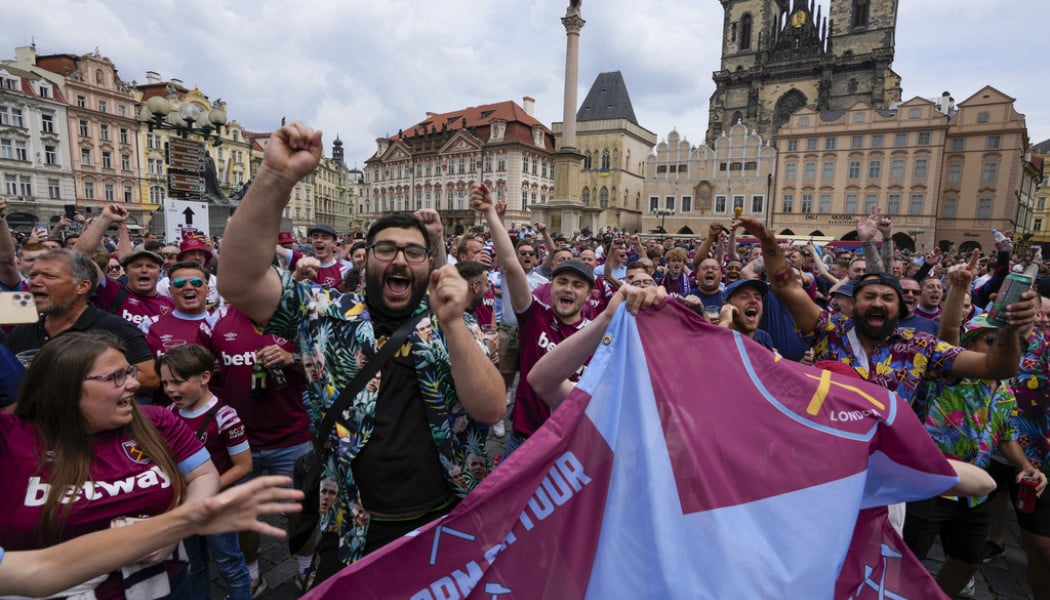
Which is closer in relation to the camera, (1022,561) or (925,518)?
(925,518)

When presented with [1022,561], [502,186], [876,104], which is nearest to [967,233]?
[876,104]

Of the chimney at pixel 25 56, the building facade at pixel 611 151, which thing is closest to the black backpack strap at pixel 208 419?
the building facade at pixel 611 151

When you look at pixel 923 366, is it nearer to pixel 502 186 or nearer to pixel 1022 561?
pixel 1022 561

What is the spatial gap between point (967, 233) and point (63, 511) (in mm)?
62915

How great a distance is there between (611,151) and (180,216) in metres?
62.7

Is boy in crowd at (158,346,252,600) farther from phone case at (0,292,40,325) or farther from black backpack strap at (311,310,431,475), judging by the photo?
black backpack strap at (311,310,431,475)

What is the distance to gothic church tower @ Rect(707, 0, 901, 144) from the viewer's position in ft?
200

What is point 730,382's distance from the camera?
Result: 6.98ft

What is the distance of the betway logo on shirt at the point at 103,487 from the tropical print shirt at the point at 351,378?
0.64 metres

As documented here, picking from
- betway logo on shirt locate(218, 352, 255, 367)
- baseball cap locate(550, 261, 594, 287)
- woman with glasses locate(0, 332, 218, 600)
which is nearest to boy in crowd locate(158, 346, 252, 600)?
betway logo on shirt locate(218, 352, 255, 367)

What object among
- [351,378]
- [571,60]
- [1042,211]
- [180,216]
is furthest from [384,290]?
[1042,211]

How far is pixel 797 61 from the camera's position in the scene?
64750mm

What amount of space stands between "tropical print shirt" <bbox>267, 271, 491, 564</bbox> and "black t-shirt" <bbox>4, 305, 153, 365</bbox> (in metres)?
1.63

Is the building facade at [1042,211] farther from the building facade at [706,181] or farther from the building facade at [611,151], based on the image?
the building facade at [611,151]
